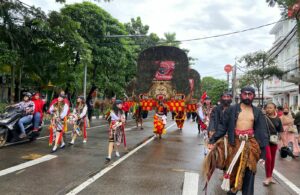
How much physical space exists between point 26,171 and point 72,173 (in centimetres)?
100

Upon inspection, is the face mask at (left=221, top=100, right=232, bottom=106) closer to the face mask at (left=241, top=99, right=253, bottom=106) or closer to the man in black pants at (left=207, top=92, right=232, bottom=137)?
the man in black pants at (left=207, top=92, right=232, bottom=137)

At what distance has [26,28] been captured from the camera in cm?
1847

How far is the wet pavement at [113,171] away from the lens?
614cm

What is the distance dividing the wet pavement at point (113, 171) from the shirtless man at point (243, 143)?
120 centimetres

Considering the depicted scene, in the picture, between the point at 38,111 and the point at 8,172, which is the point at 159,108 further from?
the point at 8,172

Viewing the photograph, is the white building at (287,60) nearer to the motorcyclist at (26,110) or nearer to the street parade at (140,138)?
the street parade at (140,138)

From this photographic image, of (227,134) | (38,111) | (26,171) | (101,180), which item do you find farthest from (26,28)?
(227,134)

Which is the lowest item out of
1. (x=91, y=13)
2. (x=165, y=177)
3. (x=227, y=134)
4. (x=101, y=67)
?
(x=165, y=177)

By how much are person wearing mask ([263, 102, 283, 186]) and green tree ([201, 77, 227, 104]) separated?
6072 cm

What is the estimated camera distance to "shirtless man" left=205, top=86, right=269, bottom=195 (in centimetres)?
520

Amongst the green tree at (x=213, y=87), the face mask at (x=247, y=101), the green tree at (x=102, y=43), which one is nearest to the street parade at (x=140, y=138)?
the face mask at (x=247, y=101)

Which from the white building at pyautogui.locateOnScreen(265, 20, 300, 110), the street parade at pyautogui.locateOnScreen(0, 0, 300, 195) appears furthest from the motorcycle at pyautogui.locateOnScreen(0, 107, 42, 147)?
the white building at pyautogui.locateOnScreen(265, 20, 300, 110)

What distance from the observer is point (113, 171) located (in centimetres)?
760

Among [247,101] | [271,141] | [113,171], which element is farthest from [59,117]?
[247,101]
